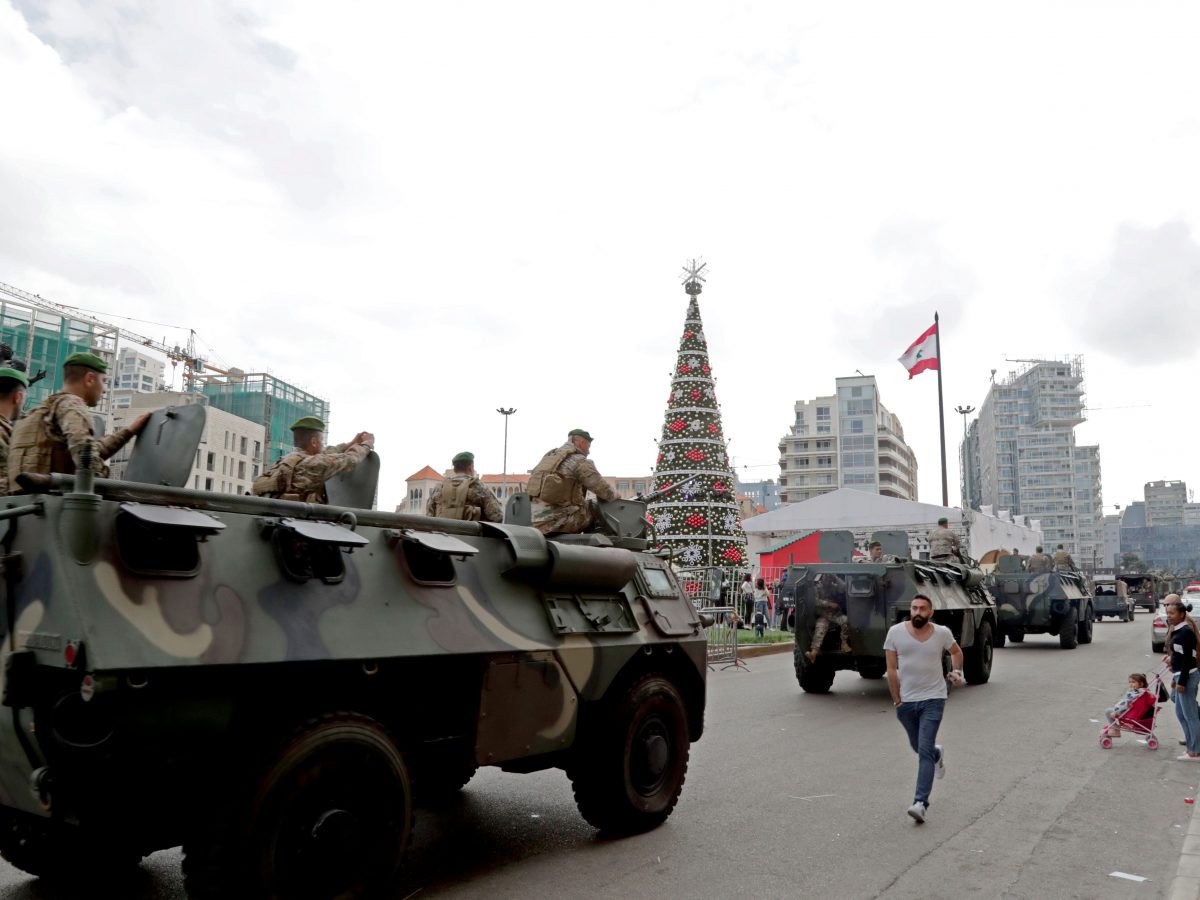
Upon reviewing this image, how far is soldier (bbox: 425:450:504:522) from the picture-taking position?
664cm

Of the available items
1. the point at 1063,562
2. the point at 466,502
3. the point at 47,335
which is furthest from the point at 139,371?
the point at 466,502

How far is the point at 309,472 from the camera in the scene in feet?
17.3

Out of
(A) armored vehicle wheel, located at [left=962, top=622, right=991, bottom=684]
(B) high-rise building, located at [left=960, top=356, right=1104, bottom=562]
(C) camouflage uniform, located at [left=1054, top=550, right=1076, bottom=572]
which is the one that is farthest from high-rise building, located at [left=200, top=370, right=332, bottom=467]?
(B) high-rise building, located at [left=960, top=356, right=1104, bottom=562]

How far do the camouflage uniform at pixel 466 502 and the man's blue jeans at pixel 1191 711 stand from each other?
6.35m

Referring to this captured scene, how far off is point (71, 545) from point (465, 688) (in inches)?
77.3

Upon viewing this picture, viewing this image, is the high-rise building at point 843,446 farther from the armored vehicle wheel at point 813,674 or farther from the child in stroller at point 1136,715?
the child in stroller at point 1136,715

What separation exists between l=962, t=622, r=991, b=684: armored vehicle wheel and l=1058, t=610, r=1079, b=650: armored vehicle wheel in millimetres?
7120

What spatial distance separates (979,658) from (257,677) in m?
12.2

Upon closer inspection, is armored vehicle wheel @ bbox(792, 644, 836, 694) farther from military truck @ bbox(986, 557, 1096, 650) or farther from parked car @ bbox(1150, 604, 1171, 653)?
military truck @ bbox(986, 557, 1096, 650)

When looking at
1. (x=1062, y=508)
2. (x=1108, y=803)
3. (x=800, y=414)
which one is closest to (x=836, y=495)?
(x=1108, y=803)

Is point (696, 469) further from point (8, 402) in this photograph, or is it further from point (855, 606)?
point (8, 402)

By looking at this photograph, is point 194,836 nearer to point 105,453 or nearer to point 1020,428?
point 105,453

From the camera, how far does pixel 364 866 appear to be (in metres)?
4.09

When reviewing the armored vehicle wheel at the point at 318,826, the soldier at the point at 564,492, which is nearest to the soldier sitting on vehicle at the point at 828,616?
the soldier at the point at 564,492
